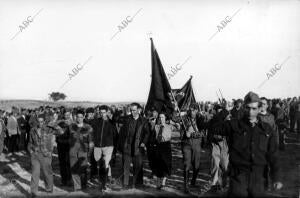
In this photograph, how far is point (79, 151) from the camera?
10.6 meters

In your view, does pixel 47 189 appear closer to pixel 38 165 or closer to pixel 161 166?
pixel 38 165

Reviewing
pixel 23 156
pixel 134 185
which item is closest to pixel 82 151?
pixel 134 185

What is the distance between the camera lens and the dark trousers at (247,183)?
566cm

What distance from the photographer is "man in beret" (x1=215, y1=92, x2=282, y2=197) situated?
5699mm

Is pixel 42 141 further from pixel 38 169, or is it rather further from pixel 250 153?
pixel 250 153

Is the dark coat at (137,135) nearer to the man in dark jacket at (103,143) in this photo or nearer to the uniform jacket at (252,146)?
the man in dark jacket at (103,143)

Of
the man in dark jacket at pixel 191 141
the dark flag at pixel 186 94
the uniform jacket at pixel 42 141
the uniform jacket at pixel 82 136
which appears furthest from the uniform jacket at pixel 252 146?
the dark flag at pixel 186 94

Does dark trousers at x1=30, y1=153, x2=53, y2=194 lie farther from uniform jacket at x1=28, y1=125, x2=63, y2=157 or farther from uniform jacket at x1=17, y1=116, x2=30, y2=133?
uniform jacket at x1=17, y1=116, x2=30, y2=133

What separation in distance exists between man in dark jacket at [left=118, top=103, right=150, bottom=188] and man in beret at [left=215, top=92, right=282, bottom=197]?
188 inches

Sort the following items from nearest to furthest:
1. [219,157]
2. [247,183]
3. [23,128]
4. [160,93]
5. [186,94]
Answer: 1. [247,183]
2. [219,157]
3. [160,93]
4. [186,94]
5. [23,128]

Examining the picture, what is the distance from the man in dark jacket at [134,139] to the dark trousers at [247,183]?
498 centimetres

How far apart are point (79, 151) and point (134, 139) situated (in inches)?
51.6

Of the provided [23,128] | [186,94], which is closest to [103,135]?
[186,94]

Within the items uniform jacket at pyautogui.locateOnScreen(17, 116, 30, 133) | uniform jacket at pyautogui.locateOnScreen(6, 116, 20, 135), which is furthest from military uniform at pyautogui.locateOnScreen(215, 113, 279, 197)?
uniform jacket at pyautogui.locateOnScreen(17, 116, 30, 133)
